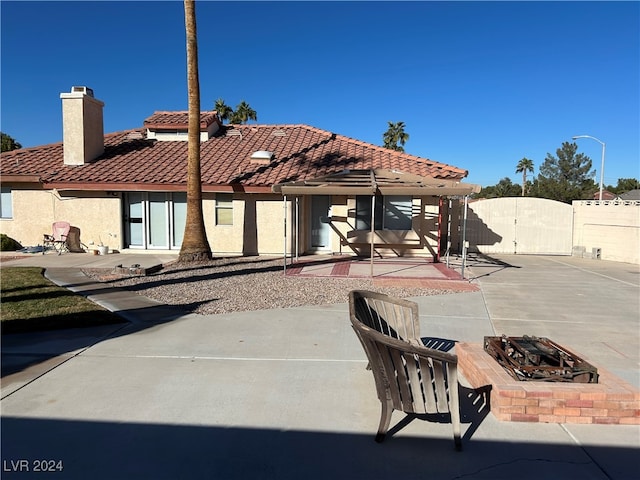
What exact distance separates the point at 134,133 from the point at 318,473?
2004cm

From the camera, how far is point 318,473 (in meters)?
3.09

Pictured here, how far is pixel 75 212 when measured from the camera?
15.9 metres

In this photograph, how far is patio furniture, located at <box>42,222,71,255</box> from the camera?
606 inches

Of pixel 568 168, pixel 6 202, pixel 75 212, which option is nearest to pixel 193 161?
pixel 75 212

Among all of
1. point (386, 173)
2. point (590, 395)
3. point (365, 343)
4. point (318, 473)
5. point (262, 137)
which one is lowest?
point (318, 473)

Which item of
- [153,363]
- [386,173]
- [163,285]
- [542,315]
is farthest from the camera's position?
[386,173]

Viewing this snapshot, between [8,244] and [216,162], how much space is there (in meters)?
7.90

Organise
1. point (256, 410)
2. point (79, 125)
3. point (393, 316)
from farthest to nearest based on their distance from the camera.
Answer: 1. point (79, 125)
2. point (393, 316)
3. point (256, 410)

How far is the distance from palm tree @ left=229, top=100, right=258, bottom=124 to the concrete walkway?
46871 millimetres

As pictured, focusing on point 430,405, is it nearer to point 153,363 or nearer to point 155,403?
point 155,403

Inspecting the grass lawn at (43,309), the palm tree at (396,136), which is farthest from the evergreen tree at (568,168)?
the grass lawn at (43,309)

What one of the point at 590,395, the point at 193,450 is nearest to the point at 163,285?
the point at 193,450

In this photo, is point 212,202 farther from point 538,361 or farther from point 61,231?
point 538,361

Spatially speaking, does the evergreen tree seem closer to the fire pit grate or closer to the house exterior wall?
the house exterior wall
